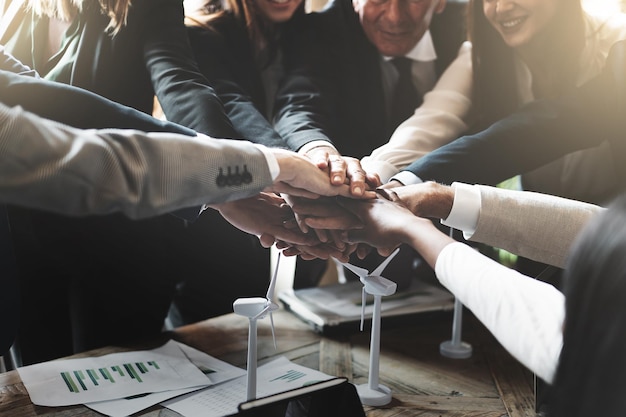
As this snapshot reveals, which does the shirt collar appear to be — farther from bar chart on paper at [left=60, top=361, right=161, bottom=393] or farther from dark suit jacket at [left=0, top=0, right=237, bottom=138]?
bar chart on paper at [left=60, top=361, right=161, bottom=393]

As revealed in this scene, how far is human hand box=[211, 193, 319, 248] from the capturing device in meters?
1.33

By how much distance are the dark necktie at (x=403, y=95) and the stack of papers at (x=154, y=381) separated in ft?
2.28

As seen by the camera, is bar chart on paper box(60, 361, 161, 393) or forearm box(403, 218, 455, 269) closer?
forearm box(403, 218, 455, 269)

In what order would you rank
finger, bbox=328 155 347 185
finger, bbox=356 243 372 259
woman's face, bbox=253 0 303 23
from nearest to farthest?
finger, bbox=328 155 347 185 → finger, bbox=356 243 372 259 → woman's face, bbox=253 0 303 23

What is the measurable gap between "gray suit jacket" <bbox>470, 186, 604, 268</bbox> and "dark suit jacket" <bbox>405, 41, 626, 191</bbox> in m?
0.31

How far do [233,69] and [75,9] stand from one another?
0.34 metres

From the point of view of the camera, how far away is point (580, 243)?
2.49 ft

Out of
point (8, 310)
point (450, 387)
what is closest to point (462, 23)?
point (450, 387)

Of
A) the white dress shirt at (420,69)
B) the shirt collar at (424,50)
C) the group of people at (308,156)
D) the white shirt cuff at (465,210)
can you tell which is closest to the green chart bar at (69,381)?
the group of people at (308,156)

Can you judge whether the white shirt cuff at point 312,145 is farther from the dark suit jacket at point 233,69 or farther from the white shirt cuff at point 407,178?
A: the white shirt cuff at point 407,178

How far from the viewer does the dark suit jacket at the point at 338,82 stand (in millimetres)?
1522

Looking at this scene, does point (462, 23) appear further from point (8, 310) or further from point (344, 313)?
point (8, 310)

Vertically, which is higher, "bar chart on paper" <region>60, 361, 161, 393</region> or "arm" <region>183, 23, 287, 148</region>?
"arm" <region>183, 23, 287, 148</region>

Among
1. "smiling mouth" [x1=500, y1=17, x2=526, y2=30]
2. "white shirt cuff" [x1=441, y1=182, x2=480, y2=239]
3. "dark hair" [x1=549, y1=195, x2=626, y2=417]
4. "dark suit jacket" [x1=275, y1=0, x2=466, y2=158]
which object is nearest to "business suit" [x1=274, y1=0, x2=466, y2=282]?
"dark suit jacket" [x1=275, y1=0, x2=466, y2=158]
